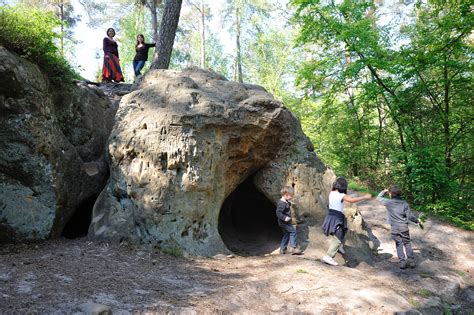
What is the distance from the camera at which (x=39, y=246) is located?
19.9 feet

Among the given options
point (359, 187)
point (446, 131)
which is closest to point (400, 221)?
point (446, 131)

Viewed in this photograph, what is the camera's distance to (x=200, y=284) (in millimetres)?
5105

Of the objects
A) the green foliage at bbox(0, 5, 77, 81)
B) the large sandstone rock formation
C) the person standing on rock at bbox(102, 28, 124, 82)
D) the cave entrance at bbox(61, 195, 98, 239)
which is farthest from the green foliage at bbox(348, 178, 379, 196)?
the green foliage at bbox(0, 5, 77, 81)

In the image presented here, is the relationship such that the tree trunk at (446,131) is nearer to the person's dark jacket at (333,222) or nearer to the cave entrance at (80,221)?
the person's dark jacket at (333,222)

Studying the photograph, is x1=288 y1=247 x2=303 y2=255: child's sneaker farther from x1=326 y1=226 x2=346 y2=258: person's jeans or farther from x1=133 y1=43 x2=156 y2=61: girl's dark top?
x1=133 y1=43 x2=156 y2=61: girl's dark top

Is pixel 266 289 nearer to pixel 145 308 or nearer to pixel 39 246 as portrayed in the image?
pixel 145 308

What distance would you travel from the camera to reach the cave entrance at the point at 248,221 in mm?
9133

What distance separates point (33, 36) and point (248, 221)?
23.1 feet

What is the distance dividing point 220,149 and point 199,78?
84.7 inches

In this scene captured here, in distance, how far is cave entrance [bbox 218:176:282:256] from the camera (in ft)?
30.0

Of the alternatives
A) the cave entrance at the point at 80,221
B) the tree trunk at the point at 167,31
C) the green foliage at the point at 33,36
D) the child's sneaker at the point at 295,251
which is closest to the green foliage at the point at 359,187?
the child's sneaker at the point at 295,251

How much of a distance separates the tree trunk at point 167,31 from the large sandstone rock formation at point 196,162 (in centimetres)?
268

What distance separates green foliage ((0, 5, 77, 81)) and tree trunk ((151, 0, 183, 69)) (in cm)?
392

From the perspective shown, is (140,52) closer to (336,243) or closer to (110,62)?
(110,62)
